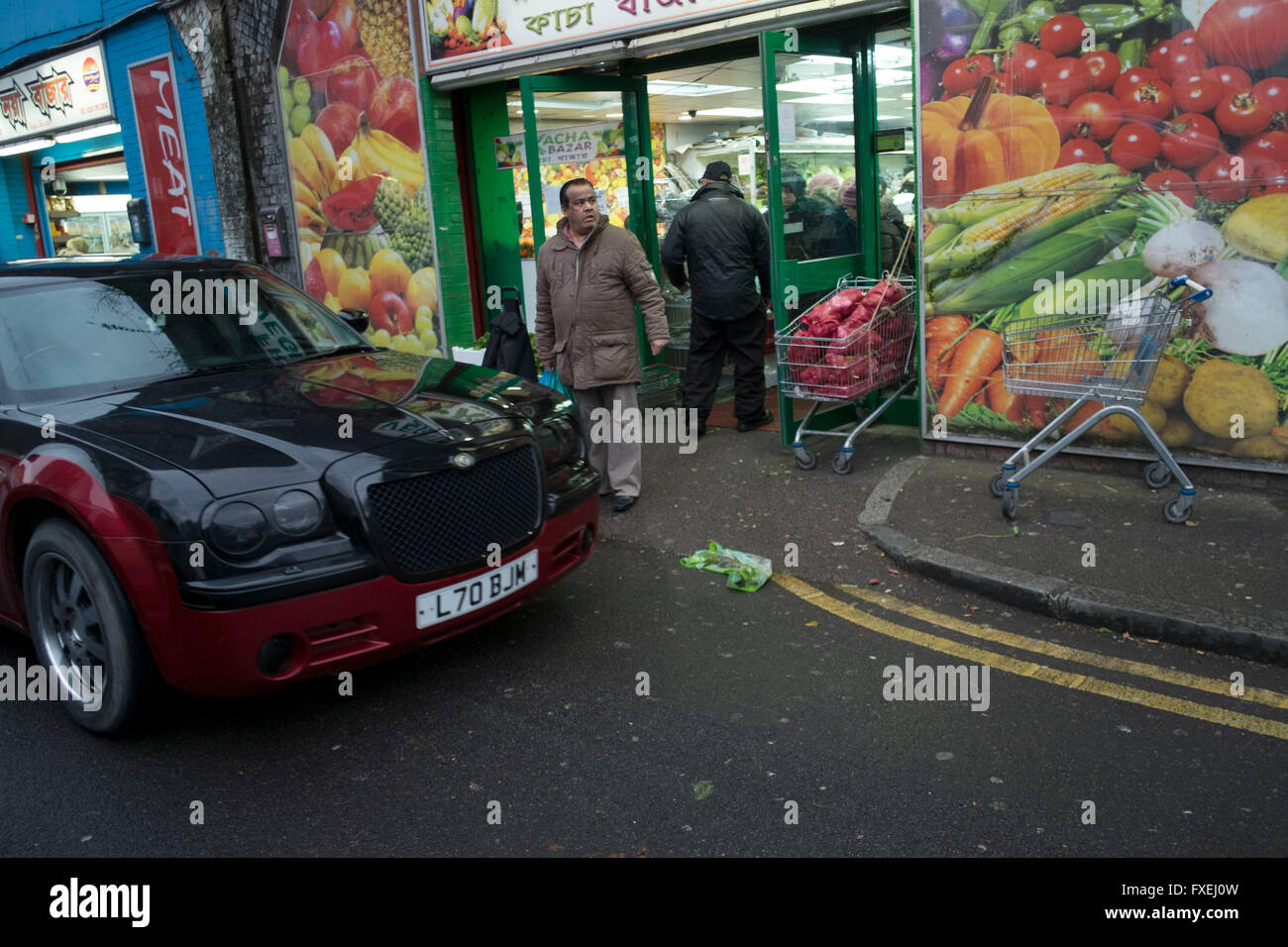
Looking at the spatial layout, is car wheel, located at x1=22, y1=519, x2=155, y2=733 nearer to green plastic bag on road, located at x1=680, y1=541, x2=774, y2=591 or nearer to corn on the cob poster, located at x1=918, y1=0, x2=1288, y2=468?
green plastic bag on road, located at x1=680, y1=541, x2=774, y2=591

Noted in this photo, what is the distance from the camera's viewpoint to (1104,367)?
5520 mm

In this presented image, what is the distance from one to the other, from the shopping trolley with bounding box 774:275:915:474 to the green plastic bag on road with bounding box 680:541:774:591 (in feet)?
4.58

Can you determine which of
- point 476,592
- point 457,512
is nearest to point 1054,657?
point 476,592

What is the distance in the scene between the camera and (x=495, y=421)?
429 centimetres

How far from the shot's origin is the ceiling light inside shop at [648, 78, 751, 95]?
381 inches

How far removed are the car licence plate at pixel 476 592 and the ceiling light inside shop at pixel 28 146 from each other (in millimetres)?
14897

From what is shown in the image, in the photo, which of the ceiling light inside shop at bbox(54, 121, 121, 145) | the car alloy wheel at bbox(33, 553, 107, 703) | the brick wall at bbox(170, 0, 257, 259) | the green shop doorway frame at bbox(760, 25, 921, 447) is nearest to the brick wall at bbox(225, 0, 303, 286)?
the brick wall at bbox(170, 0, 257, 259)

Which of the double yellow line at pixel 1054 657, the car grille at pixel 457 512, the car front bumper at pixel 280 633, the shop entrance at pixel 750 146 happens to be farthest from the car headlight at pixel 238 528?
the shop entrance at pixel 750 146

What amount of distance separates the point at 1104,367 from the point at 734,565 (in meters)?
2.14

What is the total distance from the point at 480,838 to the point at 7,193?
17709mm

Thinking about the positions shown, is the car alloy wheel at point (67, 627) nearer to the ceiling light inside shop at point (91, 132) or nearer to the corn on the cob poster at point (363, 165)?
the corn on the cob poster at point (363, 165)

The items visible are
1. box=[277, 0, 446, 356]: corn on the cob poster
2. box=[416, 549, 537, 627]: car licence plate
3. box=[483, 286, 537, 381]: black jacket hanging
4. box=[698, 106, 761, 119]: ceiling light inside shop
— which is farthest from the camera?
box=[698, 106, 761, 119]: ceiling light inside shop

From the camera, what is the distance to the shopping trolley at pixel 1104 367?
5309 mm
